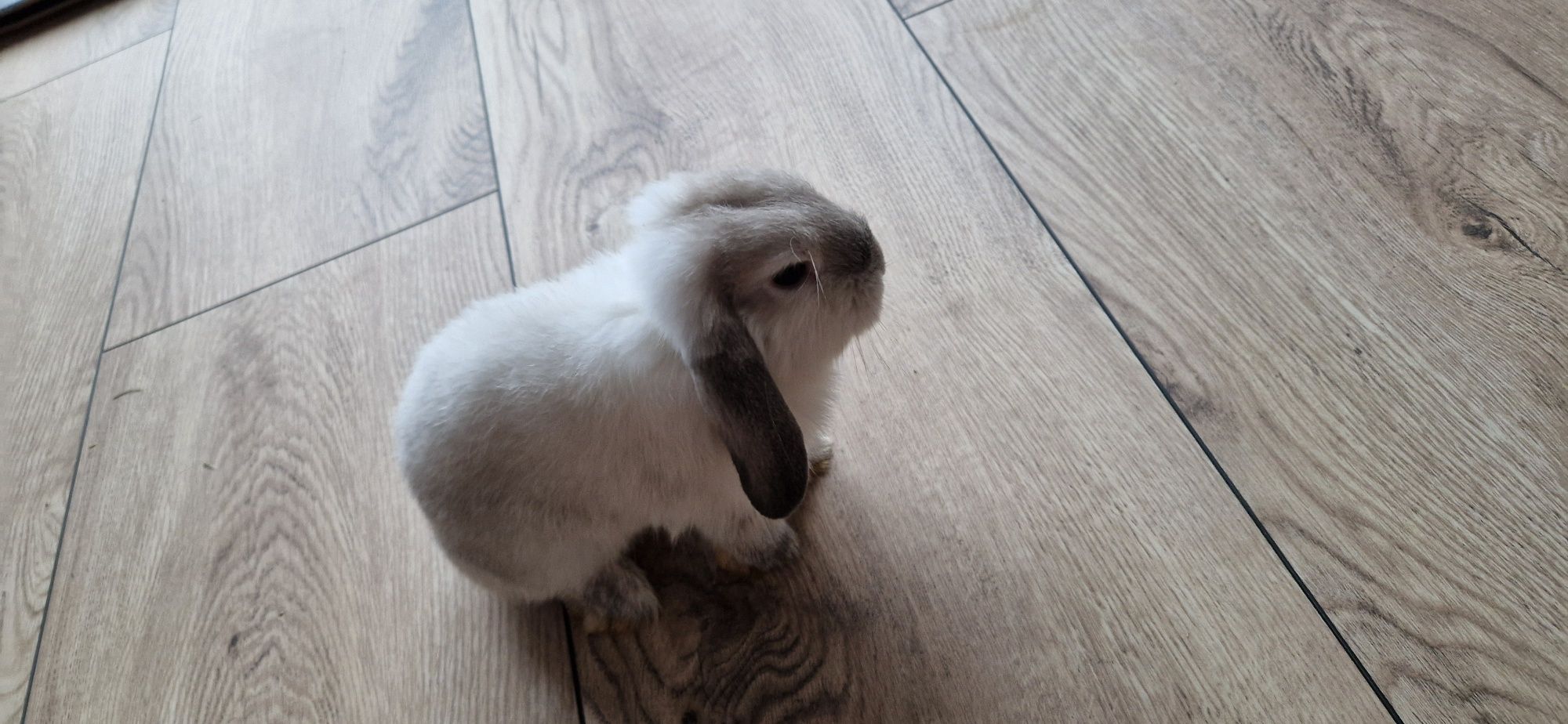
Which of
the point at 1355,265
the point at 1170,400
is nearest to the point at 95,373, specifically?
the point at 1170,400

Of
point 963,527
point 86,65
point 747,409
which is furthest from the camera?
point 86,65

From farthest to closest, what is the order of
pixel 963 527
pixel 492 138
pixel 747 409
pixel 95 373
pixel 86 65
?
pixel 86 65 → pixel 492 138 → pixel 95 373 → pixel 963 527 → pixel 747 409

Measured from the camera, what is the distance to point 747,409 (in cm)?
80

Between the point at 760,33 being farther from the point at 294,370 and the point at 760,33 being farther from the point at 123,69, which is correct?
the point at 123,69

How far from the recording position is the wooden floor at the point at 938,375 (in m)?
0.97

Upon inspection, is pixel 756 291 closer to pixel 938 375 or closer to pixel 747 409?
pixel 747 409

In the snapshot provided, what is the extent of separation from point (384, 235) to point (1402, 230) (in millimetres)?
1444

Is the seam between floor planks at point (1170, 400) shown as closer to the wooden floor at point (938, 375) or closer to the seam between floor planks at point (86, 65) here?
the wooden floor at point (938, 375)

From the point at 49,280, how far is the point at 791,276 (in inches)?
56.1

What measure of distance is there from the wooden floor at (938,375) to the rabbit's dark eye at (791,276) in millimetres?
335

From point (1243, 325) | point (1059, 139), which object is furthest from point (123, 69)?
point (1243, 325)

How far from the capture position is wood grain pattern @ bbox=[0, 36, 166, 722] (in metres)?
1.24

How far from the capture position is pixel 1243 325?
1119 mm

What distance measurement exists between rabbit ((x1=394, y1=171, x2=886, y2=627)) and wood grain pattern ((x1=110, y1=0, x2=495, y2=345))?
2.10 feet
